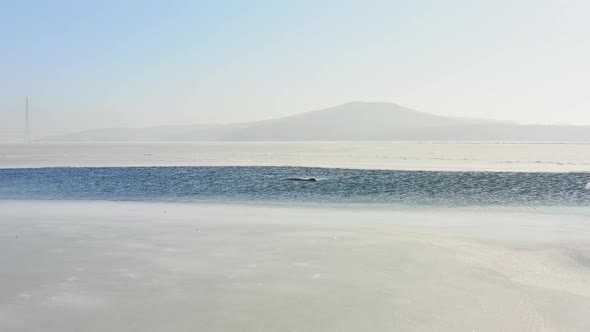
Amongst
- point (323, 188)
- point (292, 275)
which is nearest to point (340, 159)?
point (323, 188)

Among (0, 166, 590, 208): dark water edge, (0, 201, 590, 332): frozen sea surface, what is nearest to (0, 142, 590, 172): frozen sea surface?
(0, 166, 590, 208): dark water edge

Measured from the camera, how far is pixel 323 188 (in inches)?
968

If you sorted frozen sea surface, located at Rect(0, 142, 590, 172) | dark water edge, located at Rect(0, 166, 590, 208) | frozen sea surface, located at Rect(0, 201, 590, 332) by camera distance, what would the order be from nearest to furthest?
frozen sea surface, located at Rect(0, 201, 590, 332) < dark water edge, located at Rect(0, 166, 590, 208) < frozen sea surface, located at Rect(0, 142, 590, 172)

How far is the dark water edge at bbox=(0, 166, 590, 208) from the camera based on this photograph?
2011 cm

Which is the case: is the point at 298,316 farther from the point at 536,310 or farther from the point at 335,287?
the point at 536,310

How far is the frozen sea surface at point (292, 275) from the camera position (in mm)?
6047

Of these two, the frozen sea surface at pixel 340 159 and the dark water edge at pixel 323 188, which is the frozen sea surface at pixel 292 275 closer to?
the dark water edge at pixel 323 188

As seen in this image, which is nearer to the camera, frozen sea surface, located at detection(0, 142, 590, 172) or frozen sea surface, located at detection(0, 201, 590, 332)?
frozen sea surface, located at detection(0, 201, 590, 332)

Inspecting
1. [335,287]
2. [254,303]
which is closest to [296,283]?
[335,287]

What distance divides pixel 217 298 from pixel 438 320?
2799 millimetres

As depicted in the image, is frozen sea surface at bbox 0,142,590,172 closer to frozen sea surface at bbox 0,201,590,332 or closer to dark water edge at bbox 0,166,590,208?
dark water edge at bbox 0,166,590,208

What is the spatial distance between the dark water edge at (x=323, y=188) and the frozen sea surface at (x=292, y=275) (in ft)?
20.3

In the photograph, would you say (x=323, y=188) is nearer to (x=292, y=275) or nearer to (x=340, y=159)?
(x=292, y=275)

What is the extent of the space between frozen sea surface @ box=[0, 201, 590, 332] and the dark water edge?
620cm
